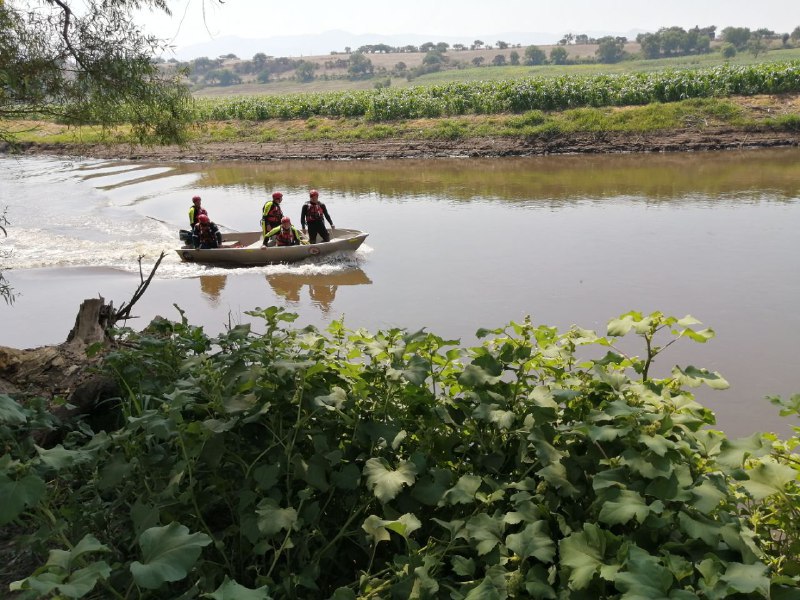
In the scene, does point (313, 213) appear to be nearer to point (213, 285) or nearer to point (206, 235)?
point (206, 235)

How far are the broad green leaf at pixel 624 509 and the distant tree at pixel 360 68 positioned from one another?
125 meters

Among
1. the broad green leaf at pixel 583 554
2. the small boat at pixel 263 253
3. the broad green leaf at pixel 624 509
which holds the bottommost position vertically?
the small boat at pixel 263 253

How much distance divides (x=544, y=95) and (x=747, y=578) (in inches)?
1471

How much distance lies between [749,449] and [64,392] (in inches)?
197

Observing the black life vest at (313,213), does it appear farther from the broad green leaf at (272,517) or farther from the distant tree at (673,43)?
the distant tree at (673,43)

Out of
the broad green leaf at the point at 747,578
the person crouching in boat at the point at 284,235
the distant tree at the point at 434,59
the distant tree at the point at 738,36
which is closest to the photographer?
the broad green leaf at the point at 747,578

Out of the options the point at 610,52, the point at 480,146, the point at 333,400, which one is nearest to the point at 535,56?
the point at 610,52

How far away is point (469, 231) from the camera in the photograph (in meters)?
19.3

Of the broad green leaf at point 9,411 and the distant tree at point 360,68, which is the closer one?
the broad green leaf at point 9,411

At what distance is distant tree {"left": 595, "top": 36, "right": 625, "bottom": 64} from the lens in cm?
11056

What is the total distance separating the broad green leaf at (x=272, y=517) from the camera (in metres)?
3.12

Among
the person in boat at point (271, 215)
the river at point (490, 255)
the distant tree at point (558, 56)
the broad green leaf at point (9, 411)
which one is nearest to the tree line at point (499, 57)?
the distant tree at point (558, 56)

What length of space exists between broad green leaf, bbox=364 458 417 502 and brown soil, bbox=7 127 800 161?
93.9 feet

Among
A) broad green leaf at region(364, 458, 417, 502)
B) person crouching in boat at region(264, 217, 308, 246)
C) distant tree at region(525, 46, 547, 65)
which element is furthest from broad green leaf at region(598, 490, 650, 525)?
distant tree at region(525, 46, 547, 65)
